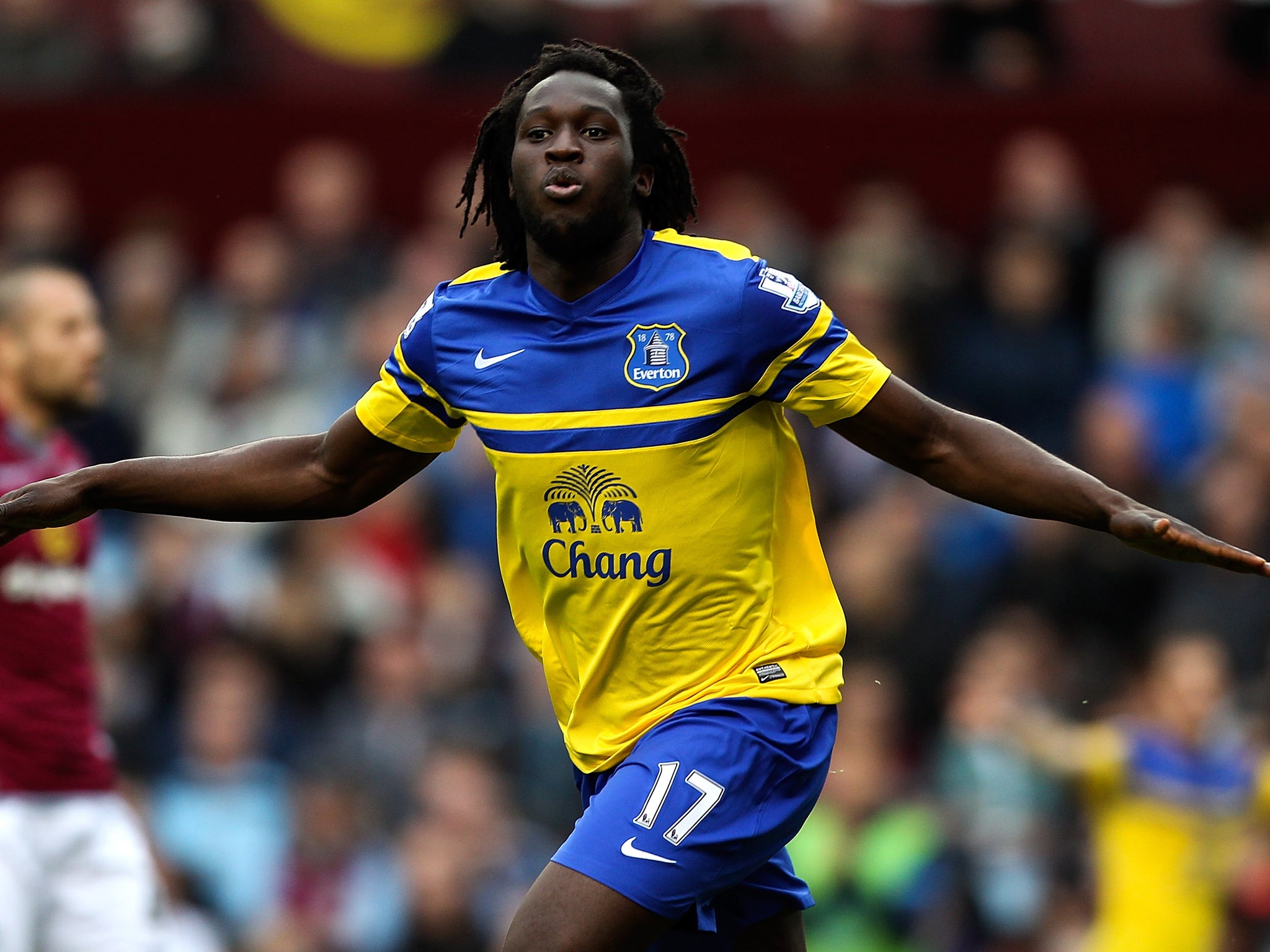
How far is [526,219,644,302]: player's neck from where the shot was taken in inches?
189

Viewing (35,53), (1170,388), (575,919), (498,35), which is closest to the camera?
(575,919)

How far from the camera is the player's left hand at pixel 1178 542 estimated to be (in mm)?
4402

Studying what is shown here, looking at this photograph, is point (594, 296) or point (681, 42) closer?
point (594, 296)

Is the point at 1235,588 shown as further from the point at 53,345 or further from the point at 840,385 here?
the point at 53,345

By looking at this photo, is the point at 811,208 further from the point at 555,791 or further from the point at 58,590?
the point at 58,590

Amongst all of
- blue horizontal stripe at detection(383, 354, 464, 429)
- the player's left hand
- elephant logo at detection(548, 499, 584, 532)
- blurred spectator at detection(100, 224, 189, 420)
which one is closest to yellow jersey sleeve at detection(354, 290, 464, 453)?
blue horizontal stripe at detection(383, 354, 464, 429)

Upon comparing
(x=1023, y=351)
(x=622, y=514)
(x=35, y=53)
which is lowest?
(x=1023, y=351)

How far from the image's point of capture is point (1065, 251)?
1096 cm

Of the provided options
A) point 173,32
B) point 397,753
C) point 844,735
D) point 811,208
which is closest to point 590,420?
point 844,735

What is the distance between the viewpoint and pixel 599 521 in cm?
466

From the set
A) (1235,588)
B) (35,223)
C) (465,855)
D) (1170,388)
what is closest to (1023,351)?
(1170,388)

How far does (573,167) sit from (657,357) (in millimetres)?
500

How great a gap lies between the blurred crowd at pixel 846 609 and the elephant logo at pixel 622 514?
4.24 metres

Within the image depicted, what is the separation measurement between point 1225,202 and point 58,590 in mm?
7908
